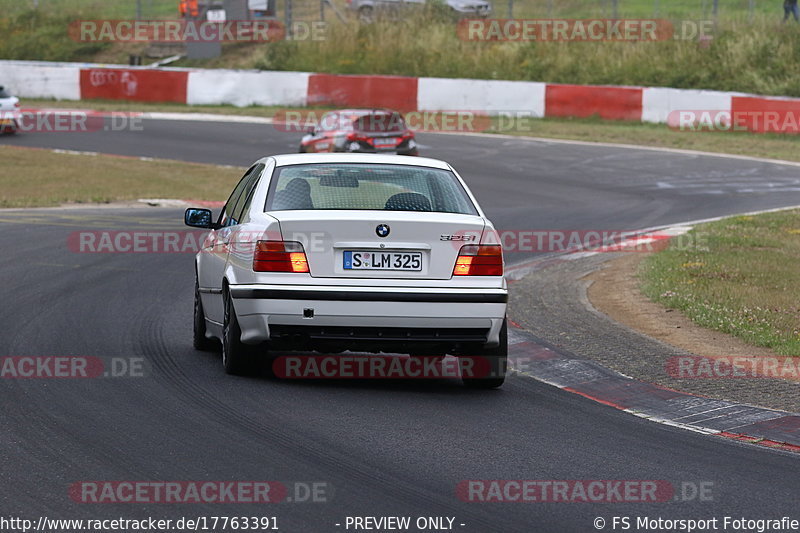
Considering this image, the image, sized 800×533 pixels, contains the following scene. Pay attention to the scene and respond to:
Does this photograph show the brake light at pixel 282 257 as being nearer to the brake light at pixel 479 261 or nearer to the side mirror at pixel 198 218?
the brake light at pixel 479 261

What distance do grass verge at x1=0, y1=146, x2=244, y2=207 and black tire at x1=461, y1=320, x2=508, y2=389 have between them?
14.8m

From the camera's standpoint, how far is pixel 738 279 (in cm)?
1388

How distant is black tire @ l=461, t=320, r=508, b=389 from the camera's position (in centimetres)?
854

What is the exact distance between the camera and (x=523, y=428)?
7.53 metres

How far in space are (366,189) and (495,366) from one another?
1419 mm

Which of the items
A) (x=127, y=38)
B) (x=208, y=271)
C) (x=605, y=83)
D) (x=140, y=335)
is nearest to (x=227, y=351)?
(x=208, y=271)

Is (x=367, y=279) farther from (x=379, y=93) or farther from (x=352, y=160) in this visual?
(x=379, y=93)

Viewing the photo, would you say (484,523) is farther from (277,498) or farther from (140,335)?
(140,335)

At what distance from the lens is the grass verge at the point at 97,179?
23.8m

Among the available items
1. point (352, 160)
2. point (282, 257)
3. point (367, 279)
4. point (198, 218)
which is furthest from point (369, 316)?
point (198, 218)

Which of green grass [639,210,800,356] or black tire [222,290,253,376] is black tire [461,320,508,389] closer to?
black tire [222,290,253,376]

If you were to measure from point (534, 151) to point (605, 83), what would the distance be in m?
10.9

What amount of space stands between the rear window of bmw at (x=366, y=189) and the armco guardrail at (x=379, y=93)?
26.0 metres

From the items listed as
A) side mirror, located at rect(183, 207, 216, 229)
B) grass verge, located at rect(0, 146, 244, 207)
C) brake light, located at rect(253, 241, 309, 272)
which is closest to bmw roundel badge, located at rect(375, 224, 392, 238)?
brake light, located at rect(253, 241, 309, 272)
